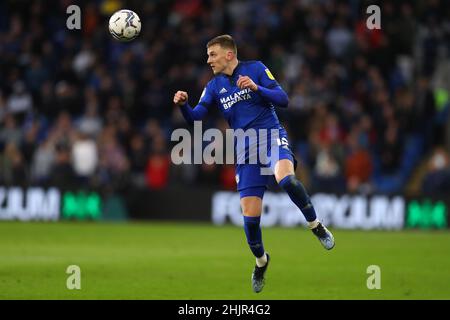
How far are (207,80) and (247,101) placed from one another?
12.8 metres

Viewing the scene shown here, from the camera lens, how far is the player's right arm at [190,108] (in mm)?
10698

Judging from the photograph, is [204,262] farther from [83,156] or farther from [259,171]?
[83,156]

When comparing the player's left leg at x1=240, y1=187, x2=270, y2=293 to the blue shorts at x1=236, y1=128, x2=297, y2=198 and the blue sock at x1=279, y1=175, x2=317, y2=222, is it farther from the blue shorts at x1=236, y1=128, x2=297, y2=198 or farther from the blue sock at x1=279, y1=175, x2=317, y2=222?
the blue sock at x1=279, y1=175, x2=317, y2=222

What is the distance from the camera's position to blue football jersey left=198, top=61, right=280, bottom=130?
10.9 meters

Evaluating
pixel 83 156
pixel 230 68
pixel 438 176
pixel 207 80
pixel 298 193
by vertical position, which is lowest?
pixel 298 193

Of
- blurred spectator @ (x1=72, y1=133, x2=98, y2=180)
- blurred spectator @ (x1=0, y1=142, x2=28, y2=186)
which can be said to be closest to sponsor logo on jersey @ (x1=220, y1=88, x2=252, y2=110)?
blurred spectator @ (x1=72, y1=133, x2=98, y2=180)

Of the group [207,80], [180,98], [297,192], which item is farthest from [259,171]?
[207,80]

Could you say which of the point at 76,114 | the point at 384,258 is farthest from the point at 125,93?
the point at 384,258

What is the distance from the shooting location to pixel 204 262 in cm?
1423

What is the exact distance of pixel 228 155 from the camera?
2173cm

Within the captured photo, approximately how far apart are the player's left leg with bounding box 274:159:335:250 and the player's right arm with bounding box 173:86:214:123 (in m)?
1.16
